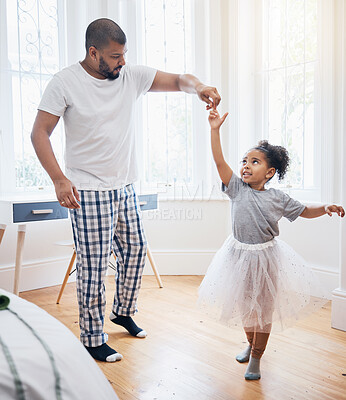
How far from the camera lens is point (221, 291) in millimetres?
1748

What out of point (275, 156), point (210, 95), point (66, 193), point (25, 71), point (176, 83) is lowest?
point (66, 193)

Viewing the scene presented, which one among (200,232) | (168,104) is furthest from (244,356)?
(168,104)

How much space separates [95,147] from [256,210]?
0.74 m

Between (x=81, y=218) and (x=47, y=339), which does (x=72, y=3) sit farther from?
(x=47, y=339)

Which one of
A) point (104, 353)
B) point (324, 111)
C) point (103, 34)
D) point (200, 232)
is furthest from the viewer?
point (200, 232)

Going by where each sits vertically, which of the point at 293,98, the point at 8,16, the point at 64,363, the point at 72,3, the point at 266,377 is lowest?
the point at 266,377

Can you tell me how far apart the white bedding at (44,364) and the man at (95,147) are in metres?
1.02

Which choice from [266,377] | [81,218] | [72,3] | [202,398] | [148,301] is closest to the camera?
[202,398]

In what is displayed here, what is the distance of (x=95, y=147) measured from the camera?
1871mm

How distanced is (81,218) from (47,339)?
1.20 meters

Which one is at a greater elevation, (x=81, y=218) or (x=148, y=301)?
(x=81, y=218)

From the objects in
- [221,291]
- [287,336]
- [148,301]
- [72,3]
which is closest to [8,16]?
[72,3]

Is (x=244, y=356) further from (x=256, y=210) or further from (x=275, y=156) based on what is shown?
(x=275, y=156)

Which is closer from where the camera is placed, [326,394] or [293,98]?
[326,394]
